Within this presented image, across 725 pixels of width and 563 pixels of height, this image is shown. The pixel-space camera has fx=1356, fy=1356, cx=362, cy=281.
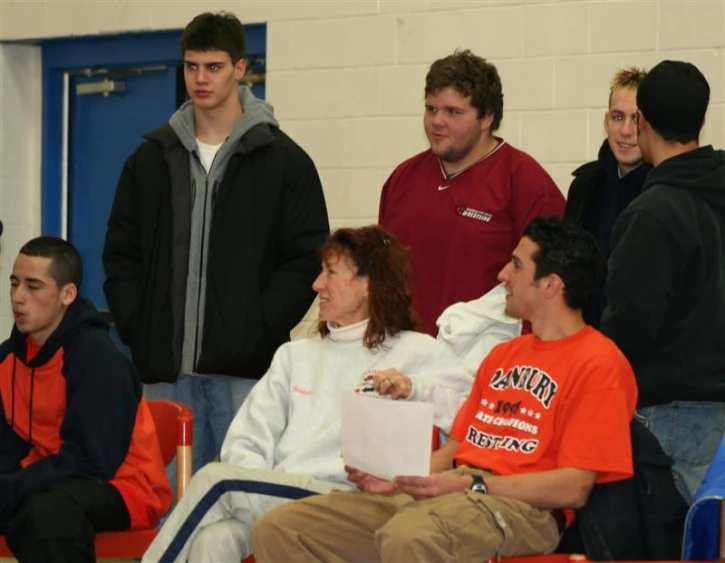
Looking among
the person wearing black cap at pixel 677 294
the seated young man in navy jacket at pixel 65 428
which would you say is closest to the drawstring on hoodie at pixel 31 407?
the seated young man in navy jacket at pixel 65 428

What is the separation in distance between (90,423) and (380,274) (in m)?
0.95

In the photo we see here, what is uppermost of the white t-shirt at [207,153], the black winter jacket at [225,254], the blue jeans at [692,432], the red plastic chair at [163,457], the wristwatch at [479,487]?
the white t-shirt at [207,153]

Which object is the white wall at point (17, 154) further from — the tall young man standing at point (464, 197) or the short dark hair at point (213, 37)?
the tall young man standing at point (464, 197)

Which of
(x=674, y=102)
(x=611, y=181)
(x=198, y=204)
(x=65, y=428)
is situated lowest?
(x=65, y=428)

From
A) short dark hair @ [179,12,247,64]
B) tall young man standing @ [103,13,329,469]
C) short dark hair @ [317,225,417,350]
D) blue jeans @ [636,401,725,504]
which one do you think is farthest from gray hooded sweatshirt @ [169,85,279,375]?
blue jeans @ [636,401,725,504]

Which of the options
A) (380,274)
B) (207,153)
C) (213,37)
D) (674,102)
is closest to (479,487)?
(380,274)

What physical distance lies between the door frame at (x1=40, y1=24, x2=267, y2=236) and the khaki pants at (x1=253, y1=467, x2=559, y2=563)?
3265mm

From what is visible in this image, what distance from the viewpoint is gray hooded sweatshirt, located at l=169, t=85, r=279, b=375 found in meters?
4.43

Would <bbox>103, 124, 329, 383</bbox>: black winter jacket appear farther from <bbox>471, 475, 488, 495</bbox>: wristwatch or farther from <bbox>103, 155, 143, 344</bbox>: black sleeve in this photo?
<bbox>471, 475, 488, 495</bbox>: wristwatch

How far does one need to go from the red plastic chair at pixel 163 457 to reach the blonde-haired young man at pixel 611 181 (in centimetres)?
124

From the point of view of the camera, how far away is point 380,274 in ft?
12.8

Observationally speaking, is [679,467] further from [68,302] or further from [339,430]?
[68,302]

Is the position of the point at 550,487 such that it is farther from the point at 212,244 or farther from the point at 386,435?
the point at 212,244

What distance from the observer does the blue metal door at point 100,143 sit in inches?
249
